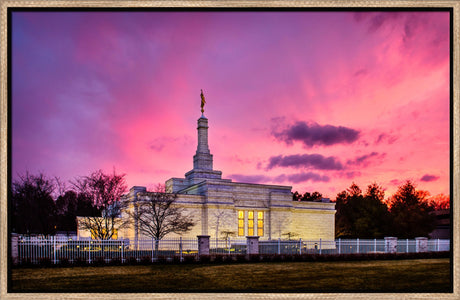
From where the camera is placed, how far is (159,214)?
30609mm

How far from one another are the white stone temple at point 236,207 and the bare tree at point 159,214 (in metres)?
0.76

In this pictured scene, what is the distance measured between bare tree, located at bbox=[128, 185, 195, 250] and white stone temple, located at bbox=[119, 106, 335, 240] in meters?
0.76

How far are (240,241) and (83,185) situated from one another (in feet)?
50.1

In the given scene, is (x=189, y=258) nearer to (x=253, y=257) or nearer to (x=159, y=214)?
(x=253, y=257)

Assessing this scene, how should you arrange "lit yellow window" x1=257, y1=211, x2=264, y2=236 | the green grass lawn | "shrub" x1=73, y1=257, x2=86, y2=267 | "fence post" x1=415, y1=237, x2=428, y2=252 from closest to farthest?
the green grass lawn < "shrub" x1=73, y1=257, x2=86, y2=267 < "fence post" x1=415, y1=237, x2=428, y2=252 < "lit yellow window" x1=257, y1=211, x2=264, y2=236

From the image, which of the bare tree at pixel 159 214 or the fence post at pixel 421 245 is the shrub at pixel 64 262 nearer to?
the bare tree at pixel 159 214

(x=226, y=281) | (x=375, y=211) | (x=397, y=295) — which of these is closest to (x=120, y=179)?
(x=226, y=281)

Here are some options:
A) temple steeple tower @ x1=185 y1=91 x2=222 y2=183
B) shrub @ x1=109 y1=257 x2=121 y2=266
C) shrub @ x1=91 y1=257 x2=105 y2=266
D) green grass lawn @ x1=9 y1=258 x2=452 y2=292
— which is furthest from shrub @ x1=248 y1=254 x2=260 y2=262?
temple steeple tower @ x1=185 y1=91 x2=222 y2=183

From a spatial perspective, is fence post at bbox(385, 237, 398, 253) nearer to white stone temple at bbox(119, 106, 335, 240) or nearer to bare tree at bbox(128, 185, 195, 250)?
white stone temple at bbox(119, 106, 335, 240)

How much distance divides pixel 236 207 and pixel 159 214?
8.00 meters

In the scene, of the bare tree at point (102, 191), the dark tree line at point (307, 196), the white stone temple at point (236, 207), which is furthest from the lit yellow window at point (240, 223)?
the dark tree line at point (307, 196)

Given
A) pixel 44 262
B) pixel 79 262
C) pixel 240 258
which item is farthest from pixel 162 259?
pixel 44 262

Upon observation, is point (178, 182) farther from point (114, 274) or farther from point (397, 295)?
point (397, 295)

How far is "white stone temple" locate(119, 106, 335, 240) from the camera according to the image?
109 ft
